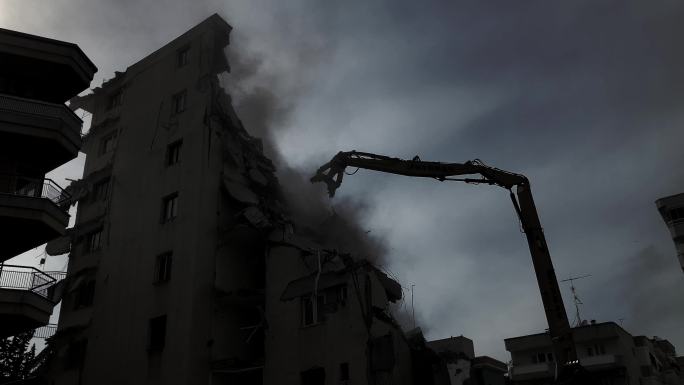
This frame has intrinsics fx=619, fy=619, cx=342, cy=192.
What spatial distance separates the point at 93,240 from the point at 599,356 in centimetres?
3639

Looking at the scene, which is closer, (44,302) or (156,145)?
(44,302)

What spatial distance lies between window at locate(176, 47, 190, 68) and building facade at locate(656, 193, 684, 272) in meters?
43.4

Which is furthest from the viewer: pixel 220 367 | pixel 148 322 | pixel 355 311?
pixel 148 322

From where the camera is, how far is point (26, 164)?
80.7 ft

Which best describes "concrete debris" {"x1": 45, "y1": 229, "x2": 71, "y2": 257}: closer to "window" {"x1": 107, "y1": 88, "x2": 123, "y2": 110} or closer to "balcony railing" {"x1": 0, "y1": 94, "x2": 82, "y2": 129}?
"window" {"x1": 107, "y1": 88, "x2": 123, "y2": 110}

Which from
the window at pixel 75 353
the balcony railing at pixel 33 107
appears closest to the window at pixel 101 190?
the window at pixel 75 353

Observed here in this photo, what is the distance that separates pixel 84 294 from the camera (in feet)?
113

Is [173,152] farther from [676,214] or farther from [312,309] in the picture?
[676,214]

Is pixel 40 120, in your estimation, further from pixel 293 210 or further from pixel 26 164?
pixel 293 210

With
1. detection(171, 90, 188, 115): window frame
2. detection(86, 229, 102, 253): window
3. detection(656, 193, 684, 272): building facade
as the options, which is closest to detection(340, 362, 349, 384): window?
detection(86, 229, 102, 253): window

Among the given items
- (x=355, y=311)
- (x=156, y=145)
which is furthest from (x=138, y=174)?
(x=355, y=311)

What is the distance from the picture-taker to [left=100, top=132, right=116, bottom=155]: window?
39.3m

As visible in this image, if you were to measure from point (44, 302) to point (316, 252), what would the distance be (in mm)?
11638

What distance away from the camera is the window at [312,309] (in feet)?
90.3
